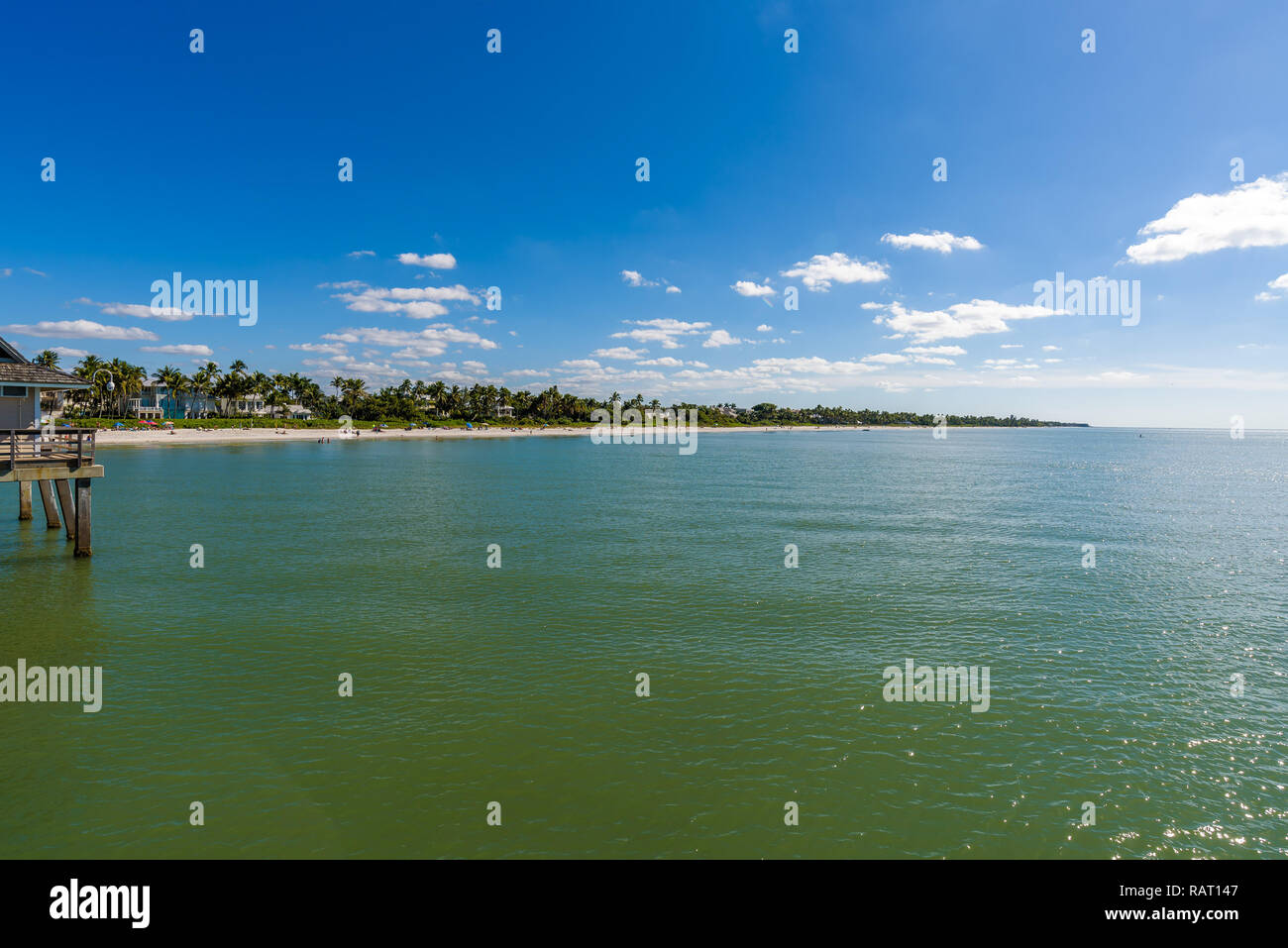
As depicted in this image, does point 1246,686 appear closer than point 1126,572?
Yes

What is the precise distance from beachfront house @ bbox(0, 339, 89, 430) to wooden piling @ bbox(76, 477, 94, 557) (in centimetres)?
340

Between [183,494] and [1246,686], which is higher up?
[183,494]

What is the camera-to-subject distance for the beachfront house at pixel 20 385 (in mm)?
29016

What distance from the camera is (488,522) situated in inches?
1881

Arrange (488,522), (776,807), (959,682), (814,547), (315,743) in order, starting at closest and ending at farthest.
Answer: (776,807) → (315,743) → (959,682) → (814,547) → (488,522)

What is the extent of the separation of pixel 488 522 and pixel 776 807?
3796cm

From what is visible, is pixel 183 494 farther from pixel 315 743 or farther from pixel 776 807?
pixel 776 807

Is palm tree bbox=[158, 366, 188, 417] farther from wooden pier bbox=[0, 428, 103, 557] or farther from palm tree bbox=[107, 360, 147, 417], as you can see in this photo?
wooden pier bbox=[0, 428, 103, 557]

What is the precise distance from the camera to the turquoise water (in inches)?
478

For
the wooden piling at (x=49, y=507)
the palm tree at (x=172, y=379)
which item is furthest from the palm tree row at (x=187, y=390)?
the wooden piling at (x=49, y=507)

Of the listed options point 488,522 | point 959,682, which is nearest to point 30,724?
point 959,682

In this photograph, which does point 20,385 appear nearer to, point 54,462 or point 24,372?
point 24,372

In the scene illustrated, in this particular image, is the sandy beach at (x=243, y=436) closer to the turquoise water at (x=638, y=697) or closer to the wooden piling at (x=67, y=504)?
the wooden piling at (x=67, y=504)

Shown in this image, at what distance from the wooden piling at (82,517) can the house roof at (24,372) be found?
484 centimetres
